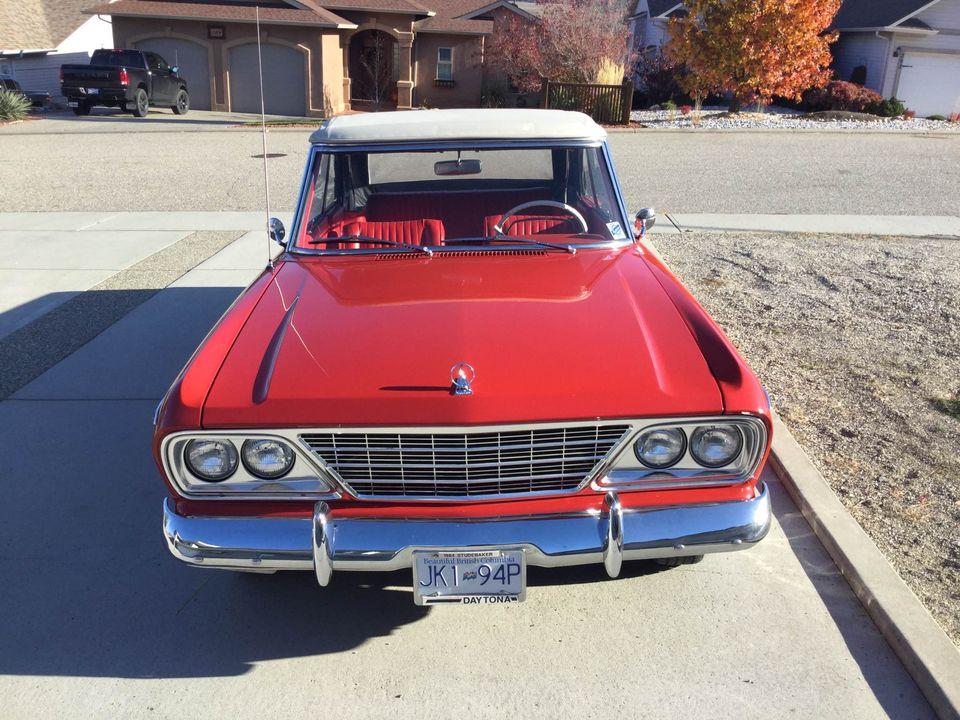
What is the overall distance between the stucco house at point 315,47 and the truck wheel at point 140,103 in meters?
3.23

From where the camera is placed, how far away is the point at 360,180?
463 cm

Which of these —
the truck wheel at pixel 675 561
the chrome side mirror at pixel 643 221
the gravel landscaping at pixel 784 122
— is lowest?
the truck wheel at pixel 675 561

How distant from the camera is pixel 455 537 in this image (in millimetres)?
2822

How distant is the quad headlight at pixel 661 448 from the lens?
9.53 ft

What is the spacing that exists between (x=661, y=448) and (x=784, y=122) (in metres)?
20.9

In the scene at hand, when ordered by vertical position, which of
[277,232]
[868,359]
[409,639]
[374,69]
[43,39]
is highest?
[43,39]

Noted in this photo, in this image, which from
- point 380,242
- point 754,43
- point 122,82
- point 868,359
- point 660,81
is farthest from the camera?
point 660,81

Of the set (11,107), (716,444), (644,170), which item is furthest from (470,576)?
(11,107)

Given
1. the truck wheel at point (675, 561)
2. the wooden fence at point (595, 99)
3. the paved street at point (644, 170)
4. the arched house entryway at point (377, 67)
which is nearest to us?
the truck wheel at point (675, 561)

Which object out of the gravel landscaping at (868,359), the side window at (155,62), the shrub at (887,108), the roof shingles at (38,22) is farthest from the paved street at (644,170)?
the roof shingles at (38,22)

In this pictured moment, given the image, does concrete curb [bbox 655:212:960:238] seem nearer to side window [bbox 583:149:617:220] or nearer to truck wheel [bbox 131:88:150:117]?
side window [bbox 583:149:617:220]

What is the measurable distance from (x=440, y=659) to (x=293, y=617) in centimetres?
64

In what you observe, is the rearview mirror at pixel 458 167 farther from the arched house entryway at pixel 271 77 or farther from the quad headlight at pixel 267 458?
the arched house entryway at pixel 271 77

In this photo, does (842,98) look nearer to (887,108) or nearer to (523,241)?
(887,108)
